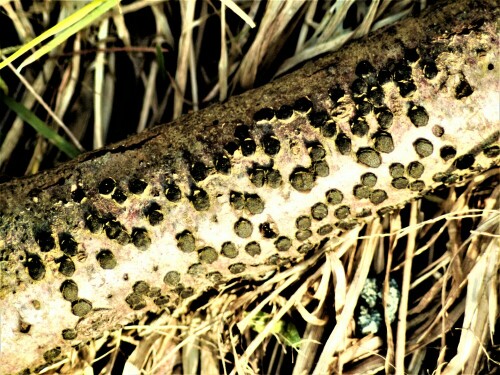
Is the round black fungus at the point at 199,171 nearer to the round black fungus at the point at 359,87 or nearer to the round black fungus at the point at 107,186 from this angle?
the round black fungus at the point at 107,186

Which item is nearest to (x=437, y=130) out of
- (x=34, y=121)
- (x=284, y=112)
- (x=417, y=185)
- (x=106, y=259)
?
(x=417, y=185)

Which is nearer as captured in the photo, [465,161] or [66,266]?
[66,266]

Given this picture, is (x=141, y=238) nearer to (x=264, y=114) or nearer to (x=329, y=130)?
(x=264, y=114)

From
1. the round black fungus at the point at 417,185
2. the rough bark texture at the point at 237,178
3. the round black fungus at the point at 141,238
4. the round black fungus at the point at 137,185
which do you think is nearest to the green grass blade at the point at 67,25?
the rough bark texture at the point at 237,178

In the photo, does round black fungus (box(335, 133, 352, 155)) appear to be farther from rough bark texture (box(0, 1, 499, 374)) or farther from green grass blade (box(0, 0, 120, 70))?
green grass blade (box(0, 0, 120, 70))

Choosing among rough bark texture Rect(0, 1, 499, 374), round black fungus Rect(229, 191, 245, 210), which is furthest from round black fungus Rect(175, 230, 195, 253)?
round black fungus Rect(229, 191, 245, 210)

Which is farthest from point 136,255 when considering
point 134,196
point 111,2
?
point 111,2

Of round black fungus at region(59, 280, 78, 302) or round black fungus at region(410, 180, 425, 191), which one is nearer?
round black fungus at region(59, 280, 78, 302)

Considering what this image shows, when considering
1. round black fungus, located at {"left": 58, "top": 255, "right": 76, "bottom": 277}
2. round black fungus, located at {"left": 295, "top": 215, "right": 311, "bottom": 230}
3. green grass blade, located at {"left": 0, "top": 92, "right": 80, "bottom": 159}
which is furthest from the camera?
green grass blade, located at {"left": 0, "top": 92, "right": 80, "bottom": 159}
